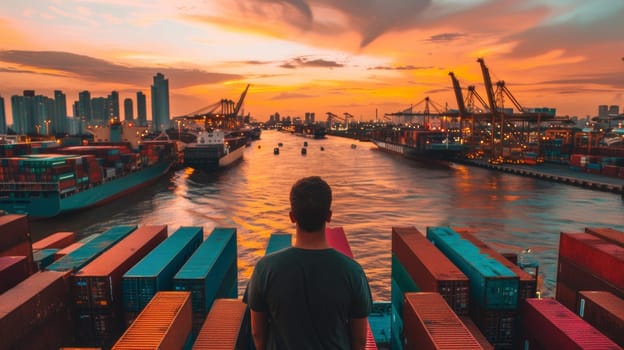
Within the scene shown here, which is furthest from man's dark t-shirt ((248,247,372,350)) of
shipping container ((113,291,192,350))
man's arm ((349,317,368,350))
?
shipping container ((113,291,192,350))

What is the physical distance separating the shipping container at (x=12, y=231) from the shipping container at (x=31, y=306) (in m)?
7.04

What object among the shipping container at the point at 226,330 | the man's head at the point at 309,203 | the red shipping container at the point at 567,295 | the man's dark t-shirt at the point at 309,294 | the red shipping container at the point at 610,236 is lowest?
the red shipping container at the point at 567,295

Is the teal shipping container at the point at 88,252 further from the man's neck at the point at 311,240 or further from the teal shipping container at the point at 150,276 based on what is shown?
the man's neck at the point at 311,240

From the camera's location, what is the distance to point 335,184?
244 ft

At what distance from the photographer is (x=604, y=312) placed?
47.0ft

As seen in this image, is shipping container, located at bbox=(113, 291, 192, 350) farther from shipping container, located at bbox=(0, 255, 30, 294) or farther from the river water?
the river water

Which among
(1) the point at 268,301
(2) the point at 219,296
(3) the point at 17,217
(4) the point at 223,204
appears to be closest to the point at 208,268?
(2) the point at 219,296

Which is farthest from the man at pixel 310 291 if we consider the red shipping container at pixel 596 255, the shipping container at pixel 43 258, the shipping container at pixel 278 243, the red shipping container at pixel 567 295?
the shipping container at pixel 43 258

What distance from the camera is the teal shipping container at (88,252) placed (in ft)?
62.0

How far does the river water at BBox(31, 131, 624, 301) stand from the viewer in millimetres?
36750

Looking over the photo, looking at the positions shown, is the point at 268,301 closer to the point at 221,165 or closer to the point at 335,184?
the point at 335,184

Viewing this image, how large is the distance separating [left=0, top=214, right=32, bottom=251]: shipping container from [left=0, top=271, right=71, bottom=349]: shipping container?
7.04 m

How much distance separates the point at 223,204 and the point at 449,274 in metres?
44.0

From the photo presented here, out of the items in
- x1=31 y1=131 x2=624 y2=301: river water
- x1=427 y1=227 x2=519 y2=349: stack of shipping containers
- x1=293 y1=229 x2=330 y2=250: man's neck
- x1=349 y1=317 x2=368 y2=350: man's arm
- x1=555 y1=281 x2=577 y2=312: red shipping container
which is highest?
x1=293 y1=229 x2=330 y2=250: man's neck
